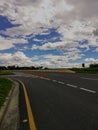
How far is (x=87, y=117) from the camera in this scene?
7988mm

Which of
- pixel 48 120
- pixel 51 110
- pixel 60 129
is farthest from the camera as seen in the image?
pixel 51 110

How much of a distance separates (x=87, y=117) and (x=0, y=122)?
252 centimetres

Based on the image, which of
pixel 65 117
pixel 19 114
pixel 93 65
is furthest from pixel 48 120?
pixel 93 65

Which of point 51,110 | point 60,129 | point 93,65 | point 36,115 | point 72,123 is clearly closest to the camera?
point 60,129

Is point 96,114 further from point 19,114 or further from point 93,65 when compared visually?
point 93,65

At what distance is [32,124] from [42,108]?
2424mm

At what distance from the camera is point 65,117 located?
8.18 m

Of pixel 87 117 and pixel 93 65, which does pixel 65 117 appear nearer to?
pixel 87 117

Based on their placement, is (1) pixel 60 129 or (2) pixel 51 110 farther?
(2) pixel 51 110

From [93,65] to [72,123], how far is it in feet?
168

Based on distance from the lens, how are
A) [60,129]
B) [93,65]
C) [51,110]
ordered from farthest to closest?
1. [93,65]
2. [51,110]
3. [60,129]

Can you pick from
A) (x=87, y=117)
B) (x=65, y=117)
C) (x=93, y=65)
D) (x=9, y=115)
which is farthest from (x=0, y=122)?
(x=93, y=65)

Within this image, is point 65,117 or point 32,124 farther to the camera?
point 65,117

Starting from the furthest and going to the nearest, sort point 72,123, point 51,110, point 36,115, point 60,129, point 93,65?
point 93,65
point 51,110
point 36,115
point 72,123
point 60,129
